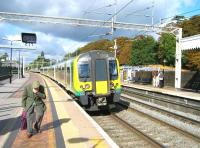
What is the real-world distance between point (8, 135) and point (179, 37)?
85.4 ft

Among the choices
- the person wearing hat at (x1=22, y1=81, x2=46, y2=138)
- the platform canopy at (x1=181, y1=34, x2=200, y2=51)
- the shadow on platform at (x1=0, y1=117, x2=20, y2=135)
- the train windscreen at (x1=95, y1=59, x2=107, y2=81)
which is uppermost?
the platform canopy at (x1=181, y1=34, x2=200, y2=51)

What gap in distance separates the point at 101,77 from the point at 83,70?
955mm

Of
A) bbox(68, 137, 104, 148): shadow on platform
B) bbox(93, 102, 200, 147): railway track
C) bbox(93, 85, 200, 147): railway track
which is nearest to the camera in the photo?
bbox(68, 137, 104, 148): shadow on platform

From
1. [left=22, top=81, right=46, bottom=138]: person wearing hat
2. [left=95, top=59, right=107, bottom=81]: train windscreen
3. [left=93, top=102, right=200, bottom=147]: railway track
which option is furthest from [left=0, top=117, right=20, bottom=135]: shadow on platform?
[left=95, top=59, right=107, bottom=81]: train windscreen

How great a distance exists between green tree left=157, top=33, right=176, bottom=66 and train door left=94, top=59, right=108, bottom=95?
5900 cm

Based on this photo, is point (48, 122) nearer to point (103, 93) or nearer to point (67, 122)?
point (67, 122)

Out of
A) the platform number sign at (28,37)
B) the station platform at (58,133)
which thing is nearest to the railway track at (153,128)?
the station platform at (58,133)

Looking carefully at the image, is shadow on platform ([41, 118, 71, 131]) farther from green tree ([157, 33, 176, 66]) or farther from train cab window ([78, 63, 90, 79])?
green tree ([157, 33, 176, 66])

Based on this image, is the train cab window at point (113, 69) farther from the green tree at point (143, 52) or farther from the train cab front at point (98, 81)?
the green tree at point (143, 52)

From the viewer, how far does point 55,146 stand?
29.9 feet

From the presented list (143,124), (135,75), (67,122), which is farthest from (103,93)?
(135,75)

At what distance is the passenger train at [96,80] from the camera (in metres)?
17.5

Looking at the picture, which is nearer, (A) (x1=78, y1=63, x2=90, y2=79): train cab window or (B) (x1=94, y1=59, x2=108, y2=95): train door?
(B) (x1=94, y1=59, x2=108, y2=95): train door

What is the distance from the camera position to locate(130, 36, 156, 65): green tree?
280 feet
